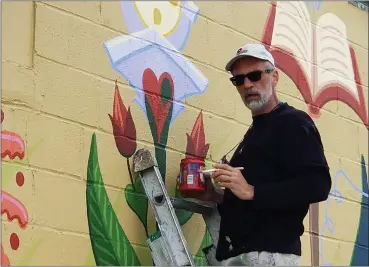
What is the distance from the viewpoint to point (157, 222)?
488 centimetres

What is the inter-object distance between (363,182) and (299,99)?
898 millimetres

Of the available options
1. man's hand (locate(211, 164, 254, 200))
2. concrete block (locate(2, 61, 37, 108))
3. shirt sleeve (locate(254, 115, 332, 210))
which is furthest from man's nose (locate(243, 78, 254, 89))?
concrete block (locate(2, 61, 37, 108))

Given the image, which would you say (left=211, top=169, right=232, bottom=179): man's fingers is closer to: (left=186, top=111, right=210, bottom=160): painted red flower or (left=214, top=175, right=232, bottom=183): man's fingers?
(left=214, top=175, right=232, bottom=183): man's fingers

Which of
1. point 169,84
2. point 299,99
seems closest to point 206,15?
point 169,84

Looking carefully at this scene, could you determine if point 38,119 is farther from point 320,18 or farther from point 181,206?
point 320,18

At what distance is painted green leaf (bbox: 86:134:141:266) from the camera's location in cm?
479

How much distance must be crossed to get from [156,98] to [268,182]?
1033mm

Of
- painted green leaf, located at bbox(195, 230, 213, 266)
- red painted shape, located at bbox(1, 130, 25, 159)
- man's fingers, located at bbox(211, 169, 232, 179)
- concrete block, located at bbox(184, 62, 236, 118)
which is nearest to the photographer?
red painted shape, located at bbox(1, 130, 25, 159)

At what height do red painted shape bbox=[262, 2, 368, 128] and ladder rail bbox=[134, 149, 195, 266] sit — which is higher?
red painted shape bbox=[262, 2, 368, 128]

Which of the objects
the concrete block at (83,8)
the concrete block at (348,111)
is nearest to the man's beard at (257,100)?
the concrete block at (83,8)

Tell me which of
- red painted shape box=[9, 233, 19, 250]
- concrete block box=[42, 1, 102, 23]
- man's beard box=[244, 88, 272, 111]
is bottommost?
red painted shape box=[9, 233, 19, 250]

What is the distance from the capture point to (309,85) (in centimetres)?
645

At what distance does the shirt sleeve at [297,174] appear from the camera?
176 inches

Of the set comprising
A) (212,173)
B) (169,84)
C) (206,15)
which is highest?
(206,15)
